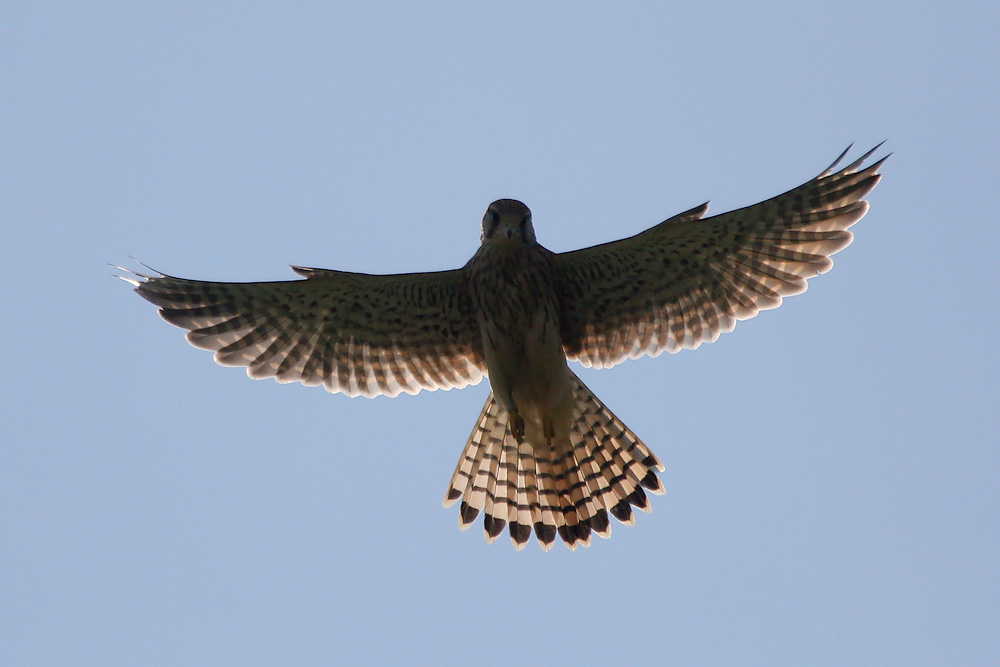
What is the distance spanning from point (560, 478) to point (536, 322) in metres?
1.35

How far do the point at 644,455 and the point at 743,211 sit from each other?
1927mm

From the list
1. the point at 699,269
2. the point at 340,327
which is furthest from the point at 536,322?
the point at 340,327

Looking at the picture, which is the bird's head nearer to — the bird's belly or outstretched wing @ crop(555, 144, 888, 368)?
outstretched wing @ crop(555, 144, 888, 368)

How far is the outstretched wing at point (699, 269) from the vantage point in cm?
824

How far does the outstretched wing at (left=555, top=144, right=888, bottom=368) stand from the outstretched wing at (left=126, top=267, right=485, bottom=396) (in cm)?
83

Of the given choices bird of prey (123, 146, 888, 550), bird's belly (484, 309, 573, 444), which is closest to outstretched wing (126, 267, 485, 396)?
bird of prey (123, 146, 888, 550)

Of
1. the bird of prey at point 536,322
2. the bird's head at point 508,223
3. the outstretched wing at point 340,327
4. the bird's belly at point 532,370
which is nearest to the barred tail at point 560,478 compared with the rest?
the bird of prey at point 536,322

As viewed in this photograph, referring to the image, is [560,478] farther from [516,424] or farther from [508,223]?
[508,223]

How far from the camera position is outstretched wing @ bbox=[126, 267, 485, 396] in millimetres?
8531

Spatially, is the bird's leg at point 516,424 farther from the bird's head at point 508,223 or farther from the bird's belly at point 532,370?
the bird's head at point 508,223

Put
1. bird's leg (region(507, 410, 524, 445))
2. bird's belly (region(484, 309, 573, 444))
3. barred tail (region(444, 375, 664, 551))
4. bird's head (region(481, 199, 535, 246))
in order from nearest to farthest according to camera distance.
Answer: bird's head (region(481, 199, 535, 246)) → bird's belly (region(484, 309, 573, 444)) → bird's leg (region(507, 410, 524, 445)) → barred tail (region(444, 375, 664, 551))

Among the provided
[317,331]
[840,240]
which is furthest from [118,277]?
[840,240]

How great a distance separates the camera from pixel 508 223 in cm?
805

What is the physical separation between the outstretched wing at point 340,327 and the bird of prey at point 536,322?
10 millimetres
